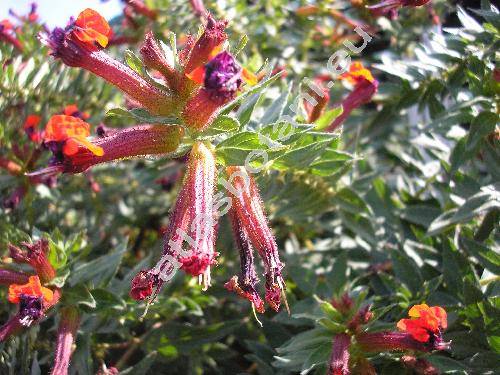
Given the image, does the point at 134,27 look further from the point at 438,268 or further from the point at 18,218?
the point at 438,268

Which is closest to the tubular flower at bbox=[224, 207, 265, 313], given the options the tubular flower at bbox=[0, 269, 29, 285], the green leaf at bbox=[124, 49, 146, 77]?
the green leaf at bbox=[124, 49, 146, 77]

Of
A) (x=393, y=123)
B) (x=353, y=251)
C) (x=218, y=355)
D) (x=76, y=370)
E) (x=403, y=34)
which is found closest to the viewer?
(x=76, y=370)

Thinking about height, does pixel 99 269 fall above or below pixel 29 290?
below

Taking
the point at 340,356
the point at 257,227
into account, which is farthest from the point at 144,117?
the point at 340,356

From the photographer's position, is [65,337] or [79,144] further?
[65,337]

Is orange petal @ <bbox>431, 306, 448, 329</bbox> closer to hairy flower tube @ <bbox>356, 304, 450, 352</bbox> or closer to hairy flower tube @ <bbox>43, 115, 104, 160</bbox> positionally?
hairy flower tube @ <bbox>356, 304, 450, 352</bbox>

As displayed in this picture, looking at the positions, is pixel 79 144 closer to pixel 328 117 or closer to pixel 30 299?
pixel 30 299

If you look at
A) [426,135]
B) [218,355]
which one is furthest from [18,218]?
[426,135]
